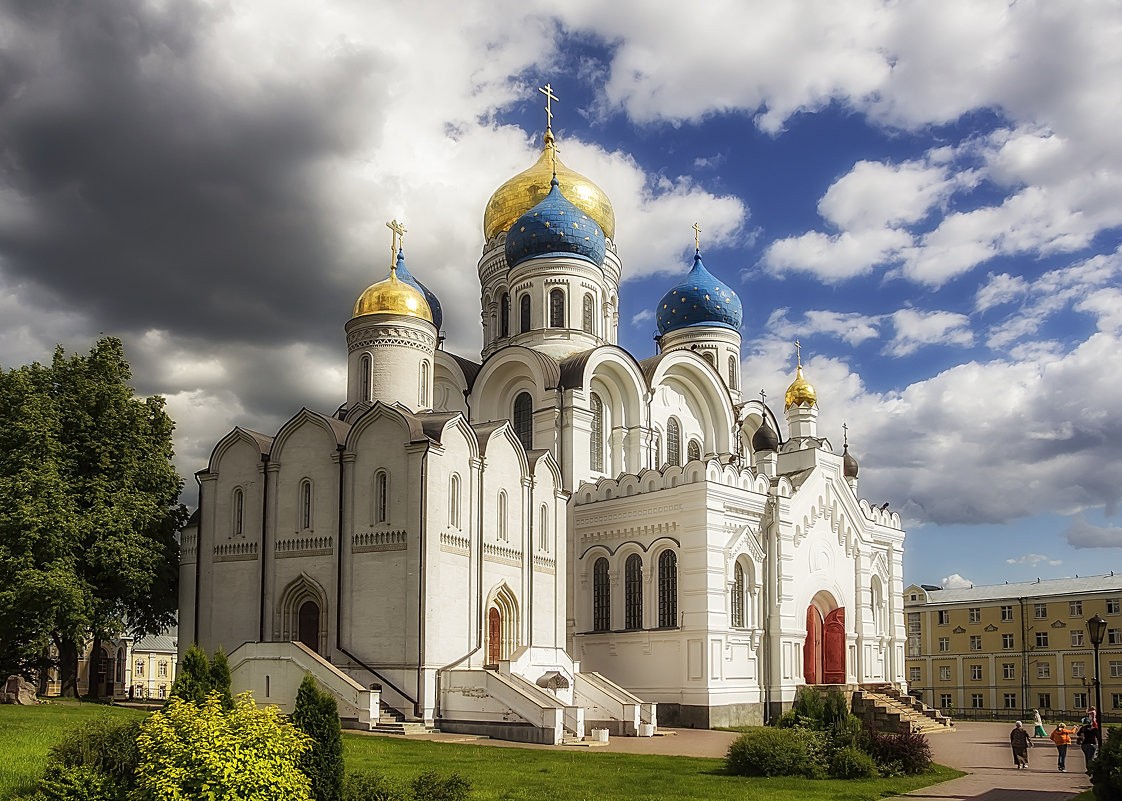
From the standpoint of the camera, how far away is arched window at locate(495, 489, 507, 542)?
25.1 m

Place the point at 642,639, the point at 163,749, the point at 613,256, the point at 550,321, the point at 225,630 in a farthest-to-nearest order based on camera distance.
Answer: the point at 613,256, the point at 550,321, the point at 642,639, the point at 225,630, the point at 163,749

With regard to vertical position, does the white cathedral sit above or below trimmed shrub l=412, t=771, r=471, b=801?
above

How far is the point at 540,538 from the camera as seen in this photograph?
2656 cm

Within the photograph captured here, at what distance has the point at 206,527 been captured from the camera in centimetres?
2625

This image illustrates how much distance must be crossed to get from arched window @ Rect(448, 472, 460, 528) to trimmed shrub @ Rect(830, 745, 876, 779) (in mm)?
10030

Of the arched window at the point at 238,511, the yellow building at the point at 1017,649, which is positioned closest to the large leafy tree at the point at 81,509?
the arched window at the point at 238,511

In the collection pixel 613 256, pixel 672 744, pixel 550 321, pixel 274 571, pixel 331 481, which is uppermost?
pixel 613 256

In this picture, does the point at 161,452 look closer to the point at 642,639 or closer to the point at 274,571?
the point at 274,571

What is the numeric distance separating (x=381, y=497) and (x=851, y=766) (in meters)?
11.5

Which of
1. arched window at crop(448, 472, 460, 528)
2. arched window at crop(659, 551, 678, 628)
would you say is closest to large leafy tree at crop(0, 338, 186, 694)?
arched window at crop(448, 472, 460, 528)

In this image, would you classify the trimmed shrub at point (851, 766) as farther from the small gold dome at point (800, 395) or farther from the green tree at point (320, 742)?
the small gold dome at point (800, 395)

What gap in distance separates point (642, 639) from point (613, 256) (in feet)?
48.3

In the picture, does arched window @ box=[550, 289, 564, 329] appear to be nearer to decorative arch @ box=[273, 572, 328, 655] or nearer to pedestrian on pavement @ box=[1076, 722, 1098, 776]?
decorative arch @ box=[273, 572, 328, 655]

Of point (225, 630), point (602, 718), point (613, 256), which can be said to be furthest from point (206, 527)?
point (613, 256)
